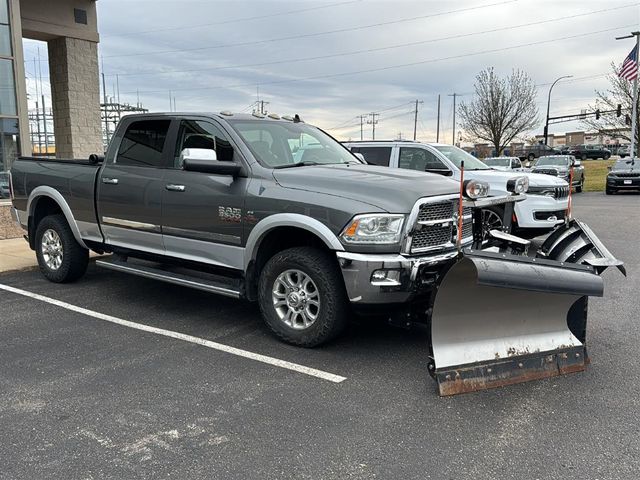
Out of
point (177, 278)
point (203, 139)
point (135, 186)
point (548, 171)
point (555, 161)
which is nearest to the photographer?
point (177, 278)

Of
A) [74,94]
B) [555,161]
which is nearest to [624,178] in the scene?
[555,161]

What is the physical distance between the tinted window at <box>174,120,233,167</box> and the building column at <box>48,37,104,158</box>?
31.3 feet

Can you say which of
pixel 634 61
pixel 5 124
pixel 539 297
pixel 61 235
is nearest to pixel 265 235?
pixel 539 297

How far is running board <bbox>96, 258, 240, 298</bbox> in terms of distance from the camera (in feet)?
16.5

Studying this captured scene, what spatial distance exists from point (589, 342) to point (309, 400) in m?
2.71

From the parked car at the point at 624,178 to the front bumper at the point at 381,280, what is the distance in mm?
23117

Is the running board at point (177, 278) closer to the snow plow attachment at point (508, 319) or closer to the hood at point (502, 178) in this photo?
the snow plow attachment at point (508, 319)

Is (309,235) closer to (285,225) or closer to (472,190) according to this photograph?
(285,225)

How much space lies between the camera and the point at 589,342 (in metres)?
4.93

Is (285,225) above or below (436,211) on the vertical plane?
below

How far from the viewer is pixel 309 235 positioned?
480 cm

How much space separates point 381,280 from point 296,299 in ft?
2.71

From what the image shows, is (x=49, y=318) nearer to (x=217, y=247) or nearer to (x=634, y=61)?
(x=217, y=247)

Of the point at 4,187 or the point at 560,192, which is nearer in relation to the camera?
the point at 560,192
